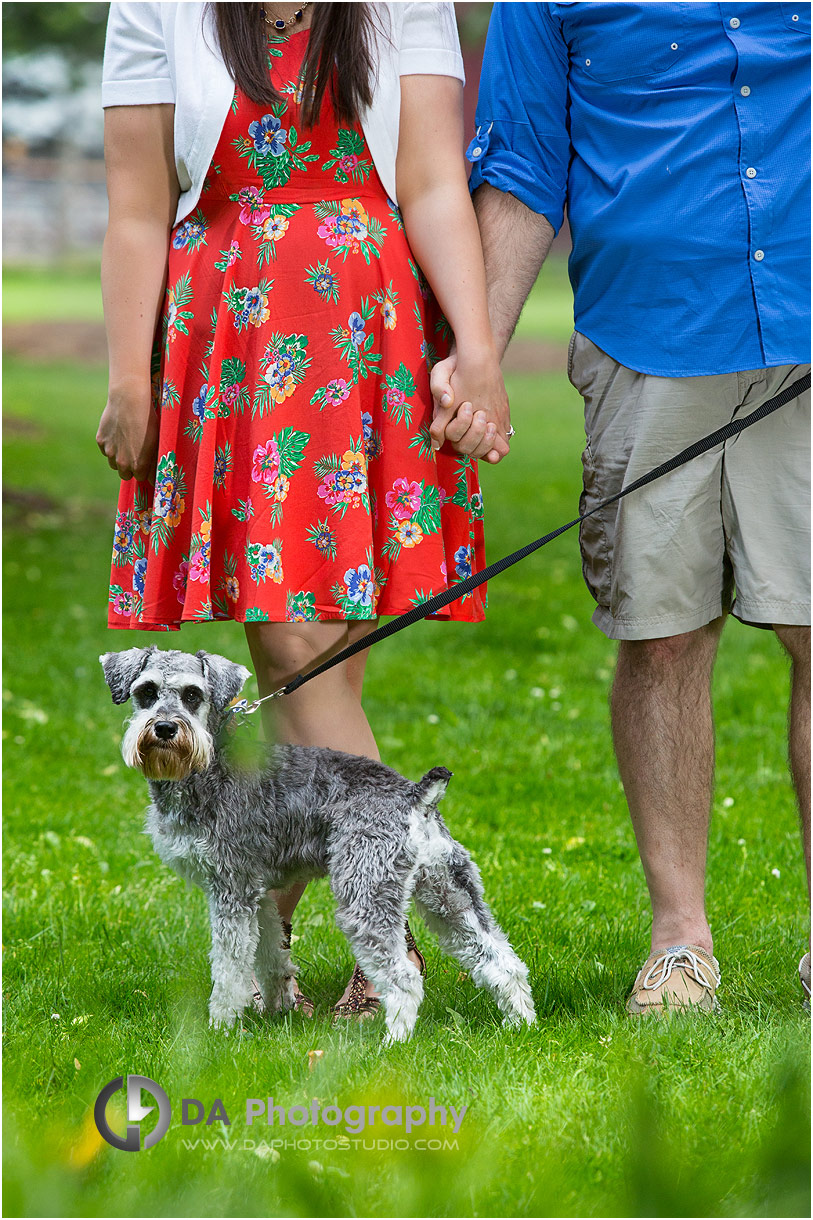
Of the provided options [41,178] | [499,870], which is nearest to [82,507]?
[499,870]

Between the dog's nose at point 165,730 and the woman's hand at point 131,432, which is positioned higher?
the woman's hand at point 131,432

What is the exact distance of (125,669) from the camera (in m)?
3.12

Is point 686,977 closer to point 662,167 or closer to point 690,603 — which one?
point 690,603

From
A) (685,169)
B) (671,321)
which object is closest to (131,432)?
(671,321)

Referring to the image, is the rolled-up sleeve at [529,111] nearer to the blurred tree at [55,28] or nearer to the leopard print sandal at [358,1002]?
the leopard print sandal at [358,1002]

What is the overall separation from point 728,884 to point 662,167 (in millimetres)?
2444

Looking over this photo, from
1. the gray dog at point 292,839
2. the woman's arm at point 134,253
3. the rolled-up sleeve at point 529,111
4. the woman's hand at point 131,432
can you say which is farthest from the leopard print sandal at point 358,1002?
the rolled-up sleeve at point 529,111

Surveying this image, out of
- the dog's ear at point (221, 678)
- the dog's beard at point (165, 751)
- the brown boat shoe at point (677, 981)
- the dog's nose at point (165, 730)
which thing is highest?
the dog's ear at point (221, 678)

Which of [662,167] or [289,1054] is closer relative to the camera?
[289,1054]

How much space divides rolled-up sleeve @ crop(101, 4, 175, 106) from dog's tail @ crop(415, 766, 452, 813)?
169 cm

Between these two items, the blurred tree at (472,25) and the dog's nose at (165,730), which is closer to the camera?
the dog's nose at (165,730)

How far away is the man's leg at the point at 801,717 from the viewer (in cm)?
311

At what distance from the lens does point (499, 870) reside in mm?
4430

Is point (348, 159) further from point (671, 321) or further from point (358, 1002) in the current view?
point (358, 1002)
